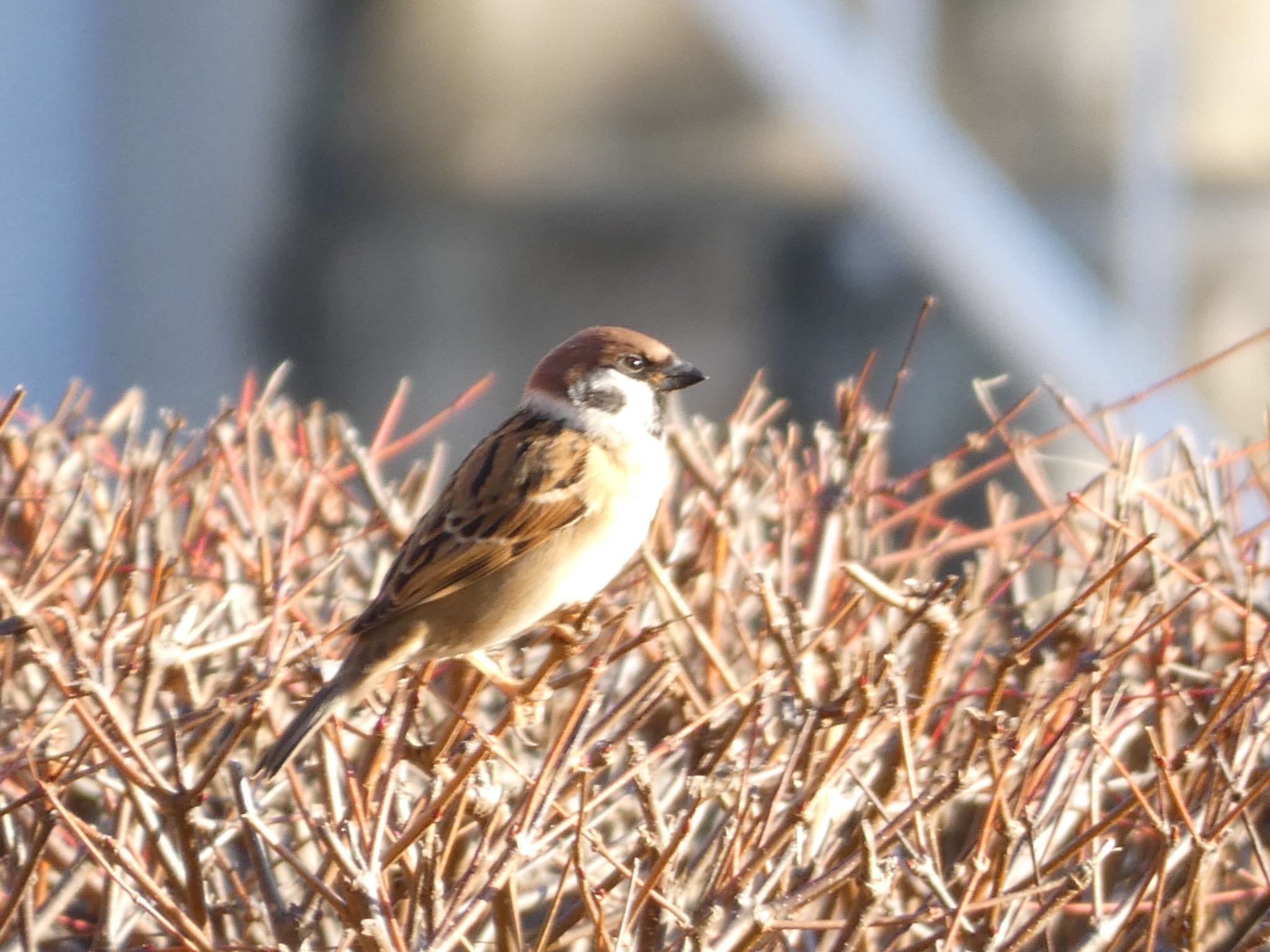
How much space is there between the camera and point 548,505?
8.45 feet

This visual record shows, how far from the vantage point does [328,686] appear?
2.03 metres

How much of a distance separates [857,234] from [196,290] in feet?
10.3

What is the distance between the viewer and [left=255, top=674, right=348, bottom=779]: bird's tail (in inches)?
74.4

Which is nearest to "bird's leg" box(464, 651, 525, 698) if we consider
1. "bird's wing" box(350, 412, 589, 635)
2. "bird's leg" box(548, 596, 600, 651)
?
"bird's leg" box(548, 596, 600, 651)

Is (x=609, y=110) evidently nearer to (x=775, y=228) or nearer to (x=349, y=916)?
(x=775, y=228)

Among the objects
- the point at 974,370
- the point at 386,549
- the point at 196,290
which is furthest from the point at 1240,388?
the point at 386,549

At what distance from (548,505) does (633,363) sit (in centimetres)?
24

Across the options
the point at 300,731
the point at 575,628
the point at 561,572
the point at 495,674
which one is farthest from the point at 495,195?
the point at 300,731

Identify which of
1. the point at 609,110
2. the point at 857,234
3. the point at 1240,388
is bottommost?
the point at 1240,388

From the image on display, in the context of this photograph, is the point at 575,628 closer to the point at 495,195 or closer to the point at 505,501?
the point at 505,501

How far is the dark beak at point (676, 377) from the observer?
8.43ft

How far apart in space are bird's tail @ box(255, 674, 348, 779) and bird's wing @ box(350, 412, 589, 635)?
45 centimetres

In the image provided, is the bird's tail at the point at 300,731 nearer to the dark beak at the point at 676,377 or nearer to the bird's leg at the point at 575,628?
the bird's leg at the point at 575,628

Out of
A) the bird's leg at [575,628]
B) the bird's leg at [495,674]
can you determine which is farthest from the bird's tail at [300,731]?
the bird's leg at [575,628]
